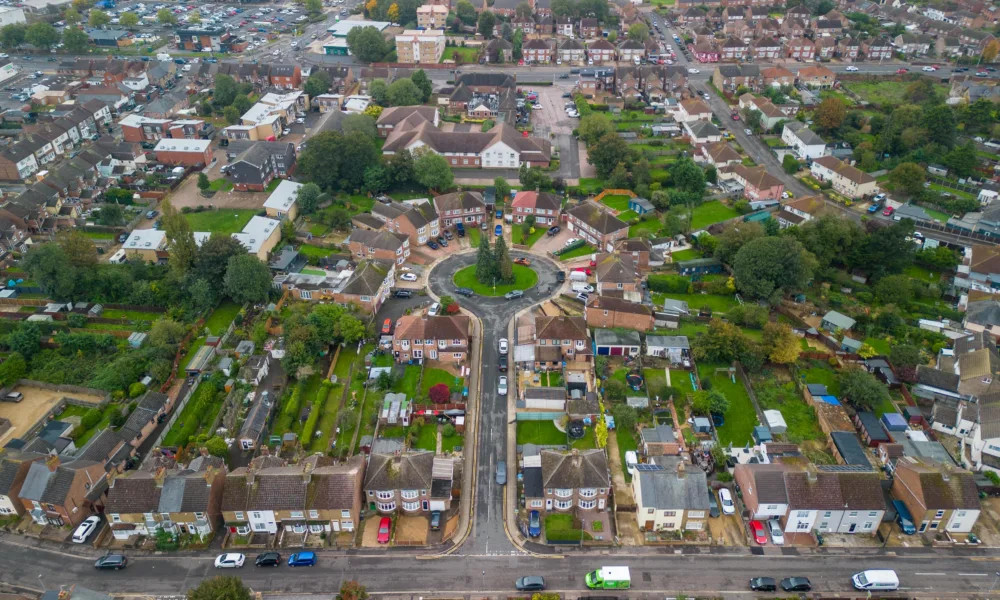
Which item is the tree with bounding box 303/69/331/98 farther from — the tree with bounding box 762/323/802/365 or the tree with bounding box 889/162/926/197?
the tree with bounding box 889/162/926/197

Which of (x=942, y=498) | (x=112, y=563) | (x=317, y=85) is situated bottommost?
(x=112, y=563)

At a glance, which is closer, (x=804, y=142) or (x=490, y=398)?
(x=490, y=398)

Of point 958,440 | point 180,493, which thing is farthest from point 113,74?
point 958,440

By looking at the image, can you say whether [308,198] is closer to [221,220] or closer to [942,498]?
[221,220]

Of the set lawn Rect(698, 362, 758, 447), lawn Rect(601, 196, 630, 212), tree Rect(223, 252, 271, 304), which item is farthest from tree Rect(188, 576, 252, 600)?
lawn Rect(601, 196, 630, 212)

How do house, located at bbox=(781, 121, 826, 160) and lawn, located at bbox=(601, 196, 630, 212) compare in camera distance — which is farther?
house, located at bbox=(781, 121, 826, 160)

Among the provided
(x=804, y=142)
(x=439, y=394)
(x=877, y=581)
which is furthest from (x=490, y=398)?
(x=804, y=142)

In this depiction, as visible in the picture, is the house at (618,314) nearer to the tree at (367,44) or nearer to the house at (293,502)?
the house at (293,502)
